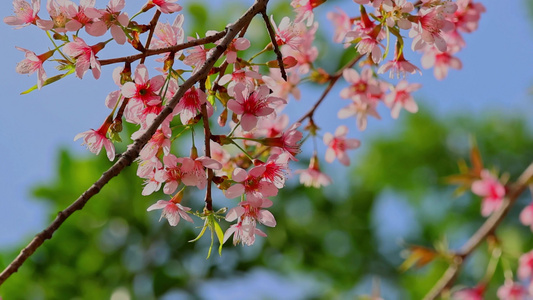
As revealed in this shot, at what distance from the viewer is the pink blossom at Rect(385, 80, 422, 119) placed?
1.27m

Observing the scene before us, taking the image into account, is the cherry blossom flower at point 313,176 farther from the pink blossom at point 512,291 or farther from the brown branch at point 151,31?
the pink blossom at point 512,291

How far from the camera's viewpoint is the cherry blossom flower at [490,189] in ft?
5.55

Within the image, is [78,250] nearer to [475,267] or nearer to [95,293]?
[95,293]

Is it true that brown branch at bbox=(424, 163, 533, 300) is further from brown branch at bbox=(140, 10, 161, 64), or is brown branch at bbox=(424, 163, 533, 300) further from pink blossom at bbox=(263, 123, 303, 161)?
brown branch at bbox=(140, 10, 161, 64)

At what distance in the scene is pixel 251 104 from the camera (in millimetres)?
733

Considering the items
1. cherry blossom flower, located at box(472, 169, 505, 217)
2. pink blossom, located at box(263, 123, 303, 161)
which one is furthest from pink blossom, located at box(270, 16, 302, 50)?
cherry blossom flower, located at box(472, 169, 505, 217)

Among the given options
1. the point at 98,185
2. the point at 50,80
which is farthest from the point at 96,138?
the point at 98,185

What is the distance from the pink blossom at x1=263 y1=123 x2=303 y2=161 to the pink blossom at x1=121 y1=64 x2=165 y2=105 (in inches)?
6.9

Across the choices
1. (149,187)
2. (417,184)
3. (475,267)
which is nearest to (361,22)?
(149,187)

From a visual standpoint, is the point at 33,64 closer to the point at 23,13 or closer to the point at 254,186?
the point at 23,13

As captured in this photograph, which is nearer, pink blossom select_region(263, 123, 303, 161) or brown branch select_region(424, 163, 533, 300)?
pink blossom select_region(263, 123, 303, 161)

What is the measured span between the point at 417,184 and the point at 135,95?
16.9 feet

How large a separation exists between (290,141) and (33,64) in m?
0.33

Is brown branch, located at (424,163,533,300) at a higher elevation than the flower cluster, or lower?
lower
